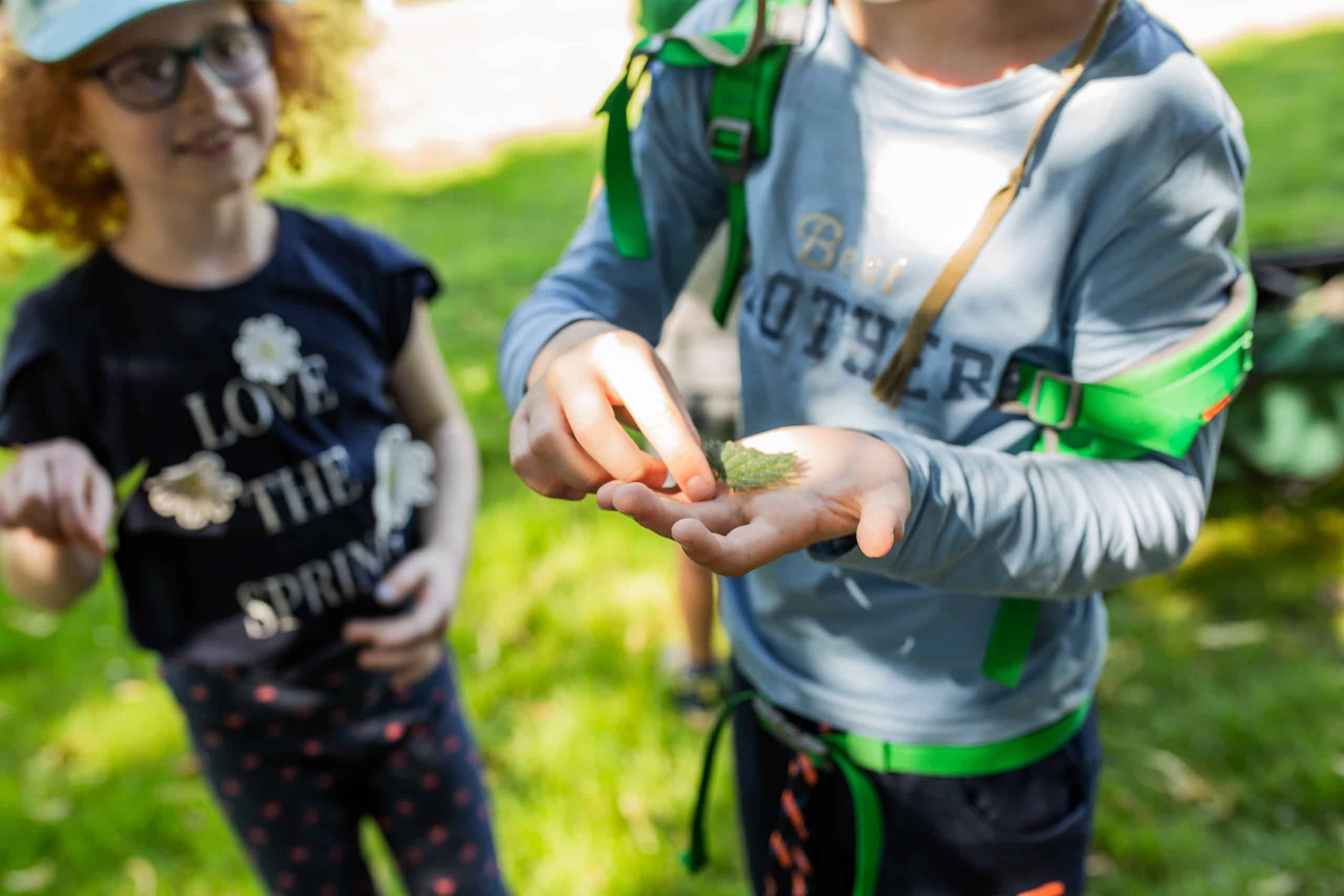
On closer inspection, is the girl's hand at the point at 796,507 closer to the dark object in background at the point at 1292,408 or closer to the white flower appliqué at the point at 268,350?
the white flower appliqué at the point at 268,350

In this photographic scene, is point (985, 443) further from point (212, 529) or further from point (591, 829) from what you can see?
point (591, 829)

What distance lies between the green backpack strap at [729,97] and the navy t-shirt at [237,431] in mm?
698

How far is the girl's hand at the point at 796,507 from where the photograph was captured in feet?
2.97

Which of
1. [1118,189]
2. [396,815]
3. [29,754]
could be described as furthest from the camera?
[29,754]

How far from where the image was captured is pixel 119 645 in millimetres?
3426

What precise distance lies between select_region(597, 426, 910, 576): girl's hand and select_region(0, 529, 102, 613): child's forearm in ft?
3.73

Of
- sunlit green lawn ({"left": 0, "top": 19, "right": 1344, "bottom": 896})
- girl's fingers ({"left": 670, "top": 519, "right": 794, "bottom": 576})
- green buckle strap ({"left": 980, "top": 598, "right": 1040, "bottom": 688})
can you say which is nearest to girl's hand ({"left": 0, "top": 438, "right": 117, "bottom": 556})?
girl's fingers ({"left": 670, "top": 519, "right": 794, "bottom": 576})

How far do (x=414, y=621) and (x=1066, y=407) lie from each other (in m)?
1.11

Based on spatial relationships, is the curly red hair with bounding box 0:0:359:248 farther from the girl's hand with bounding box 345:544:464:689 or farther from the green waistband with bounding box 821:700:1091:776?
the green waistband with bounding box 821:700:1091:776

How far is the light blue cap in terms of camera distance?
157 cm

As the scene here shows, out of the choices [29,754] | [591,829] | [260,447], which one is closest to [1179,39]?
[260,447]

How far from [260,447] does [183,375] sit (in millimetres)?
157

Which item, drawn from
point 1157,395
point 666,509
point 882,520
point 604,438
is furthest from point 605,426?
point 1157,395

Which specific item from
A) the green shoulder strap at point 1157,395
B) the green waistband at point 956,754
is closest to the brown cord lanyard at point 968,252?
the green shoulder strap at point 1157,395
